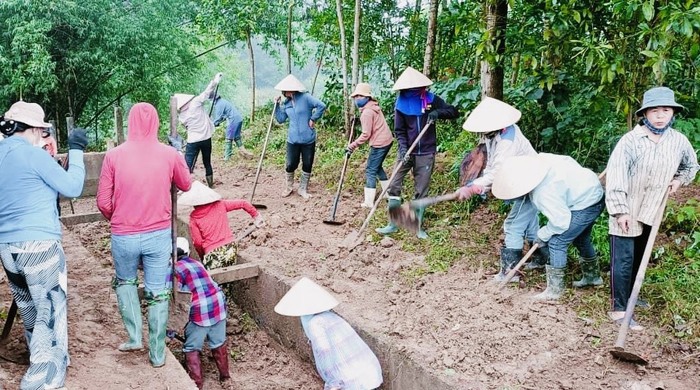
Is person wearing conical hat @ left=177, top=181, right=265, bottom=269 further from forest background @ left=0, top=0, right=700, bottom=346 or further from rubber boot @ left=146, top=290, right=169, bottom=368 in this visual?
forest background @ left=0, top=0, right=700, bottom=346

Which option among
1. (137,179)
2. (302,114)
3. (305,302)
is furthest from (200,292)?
(302,114)

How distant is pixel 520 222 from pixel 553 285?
0.59 meters

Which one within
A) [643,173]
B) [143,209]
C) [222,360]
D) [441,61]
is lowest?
[222,360]

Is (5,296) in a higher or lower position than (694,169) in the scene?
lower

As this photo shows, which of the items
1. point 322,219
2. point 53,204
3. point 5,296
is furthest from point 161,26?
point 53,204

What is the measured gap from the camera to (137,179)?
12.4 ft

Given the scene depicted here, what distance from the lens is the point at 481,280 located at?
5.11m

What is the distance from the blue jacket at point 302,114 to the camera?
7832mm

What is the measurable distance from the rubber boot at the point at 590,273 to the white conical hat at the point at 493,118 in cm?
129

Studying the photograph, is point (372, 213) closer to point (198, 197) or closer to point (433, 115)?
point (433, 115)

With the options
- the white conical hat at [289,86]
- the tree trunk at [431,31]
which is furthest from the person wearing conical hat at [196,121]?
the tree trunk at [431,31]

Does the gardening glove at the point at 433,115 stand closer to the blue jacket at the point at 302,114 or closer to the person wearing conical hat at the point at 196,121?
the blue jacket at the point at 302,114

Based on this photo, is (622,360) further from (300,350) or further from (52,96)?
(52,96)

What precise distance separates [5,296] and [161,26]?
36.3 feet
